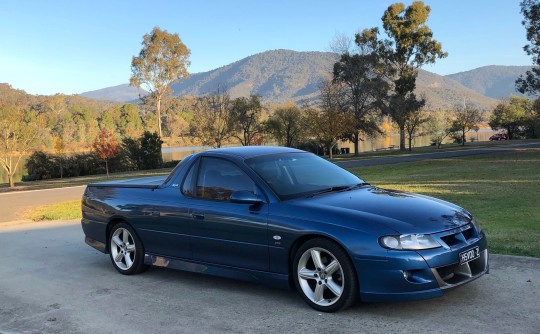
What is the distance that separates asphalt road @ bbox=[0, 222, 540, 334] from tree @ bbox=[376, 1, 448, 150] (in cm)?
5011

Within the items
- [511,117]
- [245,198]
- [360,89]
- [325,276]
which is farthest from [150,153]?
[511,117]

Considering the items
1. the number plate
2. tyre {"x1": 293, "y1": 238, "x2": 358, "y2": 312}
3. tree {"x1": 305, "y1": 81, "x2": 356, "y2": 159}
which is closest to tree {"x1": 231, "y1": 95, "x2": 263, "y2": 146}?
tree {"x1": 305, "y1": 81, "x2": 356, "y2": 159}

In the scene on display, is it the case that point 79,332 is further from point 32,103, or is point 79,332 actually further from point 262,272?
point 32,103

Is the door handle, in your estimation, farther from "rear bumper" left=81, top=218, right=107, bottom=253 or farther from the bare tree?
the bare tree

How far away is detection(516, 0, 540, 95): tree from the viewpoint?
106 ft

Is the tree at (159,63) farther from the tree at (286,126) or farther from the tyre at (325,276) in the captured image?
the tyre at (325,276)

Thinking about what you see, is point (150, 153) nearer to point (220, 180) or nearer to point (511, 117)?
point (220, 180)

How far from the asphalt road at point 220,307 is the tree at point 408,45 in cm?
5011

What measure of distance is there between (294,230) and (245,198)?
631 mm

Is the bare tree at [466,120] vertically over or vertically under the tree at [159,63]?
under

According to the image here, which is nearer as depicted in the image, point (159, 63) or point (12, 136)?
point (12, 136)

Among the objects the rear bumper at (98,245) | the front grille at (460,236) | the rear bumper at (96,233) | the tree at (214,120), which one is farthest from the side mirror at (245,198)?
the tree at (214,120)

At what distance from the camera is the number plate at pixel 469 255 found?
4.36 m

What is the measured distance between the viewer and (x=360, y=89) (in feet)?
160
